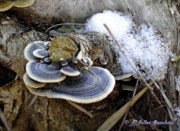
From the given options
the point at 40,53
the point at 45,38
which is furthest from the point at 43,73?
the point at 45,38

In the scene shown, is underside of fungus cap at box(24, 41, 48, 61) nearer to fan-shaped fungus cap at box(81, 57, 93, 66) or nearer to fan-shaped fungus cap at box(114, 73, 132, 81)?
fan-shaped fungus cap at box(81, 57, 93, 66)

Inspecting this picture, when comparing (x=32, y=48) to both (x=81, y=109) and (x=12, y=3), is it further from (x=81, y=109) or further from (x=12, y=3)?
(x=81, y=109)

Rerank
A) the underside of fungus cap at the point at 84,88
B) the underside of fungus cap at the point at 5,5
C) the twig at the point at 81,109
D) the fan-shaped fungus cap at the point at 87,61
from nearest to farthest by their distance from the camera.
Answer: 1. the underside of fungus cap at the point at 84,88
2. the fan-shaped fungus cap at the point at 87,61
3. the twig at the point at 81,109
4. the underside of fungus cap at the point at 5,5

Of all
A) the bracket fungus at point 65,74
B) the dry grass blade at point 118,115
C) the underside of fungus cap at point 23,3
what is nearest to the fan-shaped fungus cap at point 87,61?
the bracket fungus at point 65,74

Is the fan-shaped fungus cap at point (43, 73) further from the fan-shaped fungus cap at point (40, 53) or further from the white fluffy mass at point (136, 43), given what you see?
the white fluffy mass at point (136, 43)

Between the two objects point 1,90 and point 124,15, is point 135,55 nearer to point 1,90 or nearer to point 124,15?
point 124,15
